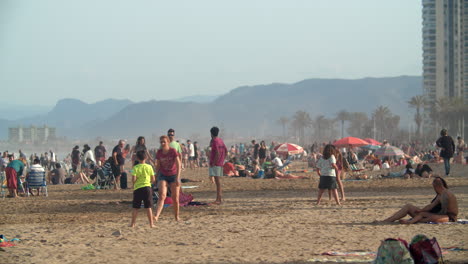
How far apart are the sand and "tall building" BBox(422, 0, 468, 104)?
115m

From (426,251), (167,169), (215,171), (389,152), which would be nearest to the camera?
(426,251)

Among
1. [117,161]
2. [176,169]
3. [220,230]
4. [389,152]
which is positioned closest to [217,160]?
[176,169]

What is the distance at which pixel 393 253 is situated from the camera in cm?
648

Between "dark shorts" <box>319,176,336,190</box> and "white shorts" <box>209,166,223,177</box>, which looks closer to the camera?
"dark shorts" <box>319,176,336,190</box>

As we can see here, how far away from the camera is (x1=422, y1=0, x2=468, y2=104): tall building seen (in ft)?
406

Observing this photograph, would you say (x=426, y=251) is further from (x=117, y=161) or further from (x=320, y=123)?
(x=320, y=123)

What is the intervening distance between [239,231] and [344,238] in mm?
1623

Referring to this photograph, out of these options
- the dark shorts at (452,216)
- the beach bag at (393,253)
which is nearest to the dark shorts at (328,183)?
the dark shorts at (452,216)

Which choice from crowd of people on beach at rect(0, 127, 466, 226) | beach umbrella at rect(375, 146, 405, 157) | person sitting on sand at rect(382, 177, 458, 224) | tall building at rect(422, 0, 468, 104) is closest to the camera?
person sitting on sand at rect(382, 177, 458, 224)

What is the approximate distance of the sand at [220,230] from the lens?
7.92 m

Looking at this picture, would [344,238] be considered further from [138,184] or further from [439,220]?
[138,184]

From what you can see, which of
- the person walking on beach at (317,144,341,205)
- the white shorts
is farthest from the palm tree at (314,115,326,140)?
the white shorts

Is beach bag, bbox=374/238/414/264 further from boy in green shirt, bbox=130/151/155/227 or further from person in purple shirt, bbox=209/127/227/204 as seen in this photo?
person in purple shirt, bbox=209/127/227/204

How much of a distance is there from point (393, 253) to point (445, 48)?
12999 centimetres
